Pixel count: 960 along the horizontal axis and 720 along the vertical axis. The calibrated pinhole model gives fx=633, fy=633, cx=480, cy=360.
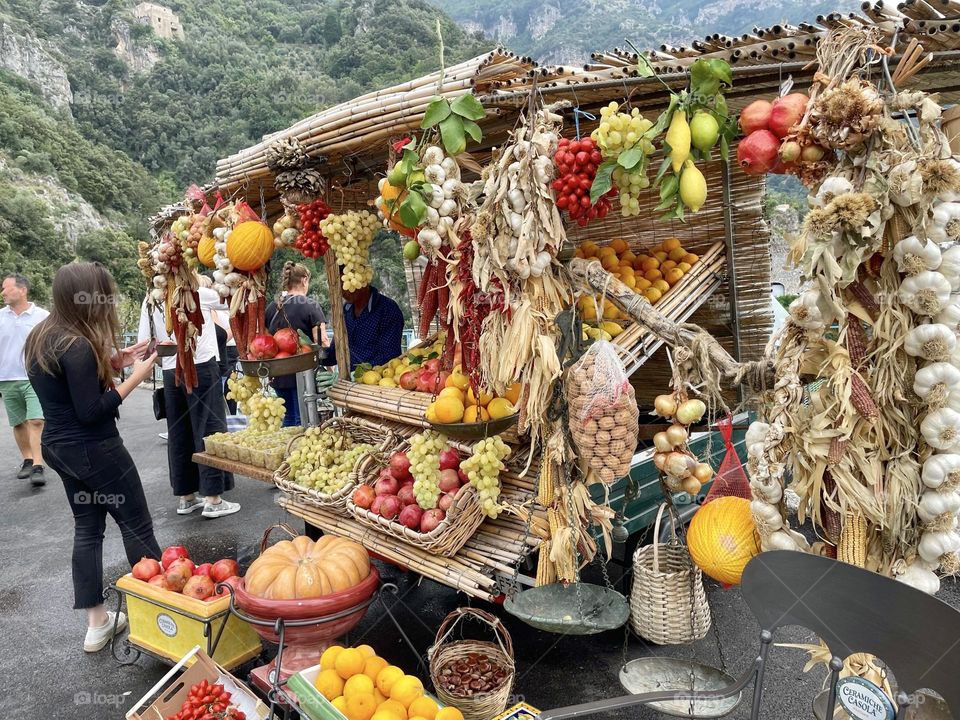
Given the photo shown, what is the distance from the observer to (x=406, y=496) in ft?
10.8

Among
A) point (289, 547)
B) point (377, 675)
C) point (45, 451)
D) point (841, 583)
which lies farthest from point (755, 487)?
point (45, 451)

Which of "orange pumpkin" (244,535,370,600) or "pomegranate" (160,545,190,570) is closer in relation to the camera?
"orange pumpkin" (244,535,370,600)

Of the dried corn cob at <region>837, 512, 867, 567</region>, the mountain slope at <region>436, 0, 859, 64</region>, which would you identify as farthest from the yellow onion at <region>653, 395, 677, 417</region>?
the mountain slope at <region>436, 0, 859, 64</region>

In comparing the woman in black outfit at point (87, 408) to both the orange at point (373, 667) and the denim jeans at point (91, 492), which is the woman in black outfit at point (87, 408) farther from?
the orange at point (373, 667)

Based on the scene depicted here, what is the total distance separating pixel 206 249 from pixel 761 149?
3154 mm

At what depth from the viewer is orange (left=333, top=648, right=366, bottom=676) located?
2.47 metres

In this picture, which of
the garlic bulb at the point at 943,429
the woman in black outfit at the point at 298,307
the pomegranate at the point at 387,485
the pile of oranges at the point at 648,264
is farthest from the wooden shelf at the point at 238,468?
the garlic bulb at the point at 943,429

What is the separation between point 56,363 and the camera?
326 cm

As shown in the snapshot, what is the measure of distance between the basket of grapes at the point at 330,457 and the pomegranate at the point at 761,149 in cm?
250

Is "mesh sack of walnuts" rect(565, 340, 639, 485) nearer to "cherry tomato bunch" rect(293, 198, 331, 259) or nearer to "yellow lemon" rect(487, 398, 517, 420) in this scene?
"yellow lemon" rect(487, 398, 517, 420)

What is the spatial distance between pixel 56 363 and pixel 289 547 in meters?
1.55

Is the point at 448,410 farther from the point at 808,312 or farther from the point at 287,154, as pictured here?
the point at 287,154

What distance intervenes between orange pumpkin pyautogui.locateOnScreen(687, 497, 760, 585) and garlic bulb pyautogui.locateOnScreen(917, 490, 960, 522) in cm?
48

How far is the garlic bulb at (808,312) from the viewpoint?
174cm
